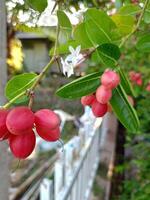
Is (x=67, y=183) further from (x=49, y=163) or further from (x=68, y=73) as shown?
(x=68, y=73)

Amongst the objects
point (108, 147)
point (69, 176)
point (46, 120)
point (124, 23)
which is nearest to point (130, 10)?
point (124, 23)

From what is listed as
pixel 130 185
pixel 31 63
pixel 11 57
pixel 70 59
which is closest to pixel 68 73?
pixel 70 59

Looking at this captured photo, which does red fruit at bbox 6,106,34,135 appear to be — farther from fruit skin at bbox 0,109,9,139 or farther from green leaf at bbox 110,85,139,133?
green leaf at bbox 110,85,139,133

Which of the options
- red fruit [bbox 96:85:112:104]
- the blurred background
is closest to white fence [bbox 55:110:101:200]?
the blurred background

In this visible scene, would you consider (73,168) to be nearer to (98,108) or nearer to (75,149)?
(75,149)

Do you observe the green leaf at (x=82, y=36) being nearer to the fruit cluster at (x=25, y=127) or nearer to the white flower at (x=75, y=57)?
the white flower at (x=75, y=57)
